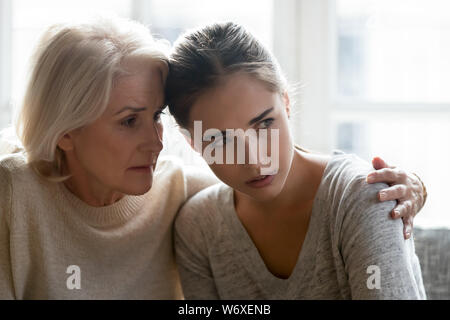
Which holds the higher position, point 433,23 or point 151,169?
point 433,23

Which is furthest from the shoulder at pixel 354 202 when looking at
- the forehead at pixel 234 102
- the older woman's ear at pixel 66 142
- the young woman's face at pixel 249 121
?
the older woman's ear at pixel 66 142

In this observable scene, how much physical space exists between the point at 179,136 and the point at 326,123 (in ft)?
3.27

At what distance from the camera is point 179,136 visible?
1.43 meters

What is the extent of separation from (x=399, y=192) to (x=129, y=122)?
0.63 metres

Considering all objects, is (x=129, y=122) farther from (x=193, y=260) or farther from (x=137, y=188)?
(x=193, y=260)

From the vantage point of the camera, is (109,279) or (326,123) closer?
(109,279)

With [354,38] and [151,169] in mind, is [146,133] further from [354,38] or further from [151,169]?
[354,38]

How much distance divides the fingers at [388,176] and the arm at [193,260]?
466 millimetres

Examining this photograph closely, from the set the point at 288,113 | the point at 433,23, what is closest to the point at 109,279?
the point at 288,113

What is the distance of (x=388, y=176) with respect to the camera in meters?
1.16

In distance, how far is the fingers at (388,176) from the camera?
3.76 feet

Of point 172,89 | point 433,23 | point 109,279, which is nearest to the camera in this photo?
point 172,89

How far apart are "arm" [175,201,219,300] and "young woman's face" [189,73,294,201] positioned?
23cm
